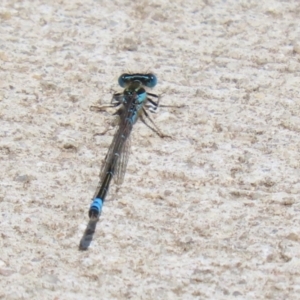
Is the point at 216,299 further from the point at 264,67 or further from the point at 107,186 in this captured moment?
the point at 264,67

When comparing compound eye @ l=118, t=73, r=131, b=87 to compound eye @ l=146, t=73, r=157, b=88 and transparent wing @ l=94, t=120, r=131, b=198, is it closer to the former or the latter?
compound eye @ l=146, t=73, r=157, b=88

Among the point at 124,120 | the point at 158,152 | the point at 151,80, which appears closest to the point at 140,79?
the point at 151,80

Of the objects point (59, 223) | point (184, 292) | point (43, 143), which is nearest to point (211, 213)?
point (184, 292)

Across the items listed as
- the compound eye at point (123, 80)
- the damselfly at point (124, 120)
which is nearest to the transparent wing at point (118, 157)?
the damselfly at point (124, 120)

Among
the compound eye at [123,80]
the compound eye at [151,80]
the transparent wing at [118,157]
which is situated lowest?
the transparent wing at [118,157]

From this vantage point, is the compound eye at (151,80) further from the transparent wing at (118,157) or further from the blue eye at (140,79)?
the transparent wing at (118,157)

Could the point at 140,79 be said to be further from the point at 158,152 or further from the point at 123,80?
the point at 158,152

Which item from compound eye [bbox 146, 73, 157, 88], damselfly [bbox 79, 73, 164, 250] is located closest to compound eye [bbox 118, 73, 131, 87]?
damselfly [bbox 79, 73, 164, 250]
